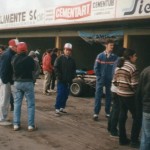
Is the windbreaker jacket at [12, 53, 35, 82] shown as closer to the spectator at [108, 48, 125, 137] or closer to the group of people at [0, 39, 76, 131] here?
the group of people at [0, 39, 76, 131]

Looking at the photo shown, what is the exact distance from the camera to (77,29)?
20938 millimetres

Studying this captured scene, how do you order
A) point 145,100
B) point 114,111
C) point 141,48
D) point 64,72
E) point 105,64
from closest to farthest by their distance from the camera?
point 145,100 → point 114,111 → point 105,64 → point 64,72 → point 141,48

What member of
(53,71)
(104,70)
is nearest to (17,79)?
(104,70)

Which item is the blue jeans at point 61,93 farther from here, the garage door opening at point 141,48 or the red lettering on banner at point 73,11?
the red lettering on banner at point 73,11

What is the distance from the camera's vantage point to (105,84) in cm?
938

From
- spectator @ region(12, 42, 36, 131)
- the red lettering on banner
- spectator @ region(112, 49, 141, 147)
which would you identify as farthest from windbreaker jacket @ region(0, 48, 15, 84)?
the red lettering on banner

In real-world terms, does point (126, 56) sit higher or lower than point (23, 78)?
higher

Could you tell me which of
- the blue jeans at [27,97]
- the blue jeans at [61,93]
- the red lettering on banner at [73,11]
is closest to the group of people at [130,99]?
the blue jeans at [27,97]

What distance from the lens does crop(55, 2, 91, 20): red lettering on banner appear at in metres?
18.8

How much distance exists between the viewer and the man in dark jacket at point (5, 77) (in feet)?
27.8

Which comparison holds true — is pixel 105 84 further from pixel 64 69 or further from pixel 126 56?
pixel 126 56

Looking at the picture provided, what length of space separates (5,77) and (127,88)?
9.24 feet

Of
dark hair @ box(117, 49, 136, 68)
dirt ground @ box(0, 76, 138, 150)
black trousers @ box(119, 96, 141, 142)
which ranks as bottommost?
dirt ground @ box(0, 76, 138, 150)

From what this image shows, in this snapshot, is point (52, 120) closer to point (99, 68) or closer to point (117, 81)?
point (99, 68)
